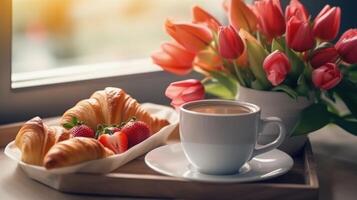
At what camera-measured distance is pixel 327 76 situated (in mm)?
1041

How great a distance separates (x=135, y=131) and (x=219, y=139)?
0.57ft

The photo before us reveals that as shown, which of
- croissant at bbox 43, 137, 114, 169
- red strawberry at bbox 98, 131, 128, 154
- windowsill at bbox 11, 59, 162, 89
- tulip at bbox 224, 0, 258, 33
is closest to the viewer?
croissant at bbox 43, 137, 114, 169

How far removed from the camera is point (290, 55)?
1082 millimetres

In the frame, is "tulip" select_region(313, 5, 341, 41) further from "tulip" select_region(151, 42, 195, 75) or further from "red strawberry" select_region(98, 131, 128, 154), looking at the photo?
"red strawberry" select_region(98, 131, 128, 154)

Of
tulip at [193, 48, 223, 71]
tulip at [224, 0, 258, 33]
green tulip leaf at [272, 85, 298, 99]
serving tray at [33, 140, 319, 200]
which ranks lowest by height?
serving tray at [33, 140, 319, 200]

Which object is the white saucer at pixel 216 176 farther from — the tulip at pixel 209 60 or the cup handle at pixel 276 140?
the tulip at pixel 209 60

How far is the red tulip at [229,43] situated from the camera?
3.49ft

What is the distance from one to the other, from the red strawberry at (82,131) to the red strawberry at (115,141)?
0.9 inches

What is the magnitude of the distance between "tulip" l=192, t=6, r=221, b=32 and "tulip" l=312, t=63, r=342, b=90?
207 millimetres

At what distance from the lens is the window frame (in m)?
1.18

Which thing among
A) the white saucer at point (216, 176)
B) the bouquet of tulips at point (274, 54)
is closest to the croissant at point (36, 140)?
the white saucer at point (216, 176)

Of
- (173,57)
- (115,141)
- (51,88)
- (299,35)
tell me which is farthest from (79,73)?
(299,35)

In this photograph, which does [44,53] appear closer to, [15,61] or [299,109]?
[15,61]

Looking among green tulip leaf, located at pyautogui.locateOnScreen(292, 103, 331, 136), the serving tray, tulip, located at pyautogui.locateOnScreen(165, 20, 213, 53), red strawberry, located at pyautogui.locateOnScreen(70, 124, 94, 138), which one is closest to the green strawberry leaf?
red strawberry, located at pyautogui.locateOnScreen(70, 124, 94, 138)
